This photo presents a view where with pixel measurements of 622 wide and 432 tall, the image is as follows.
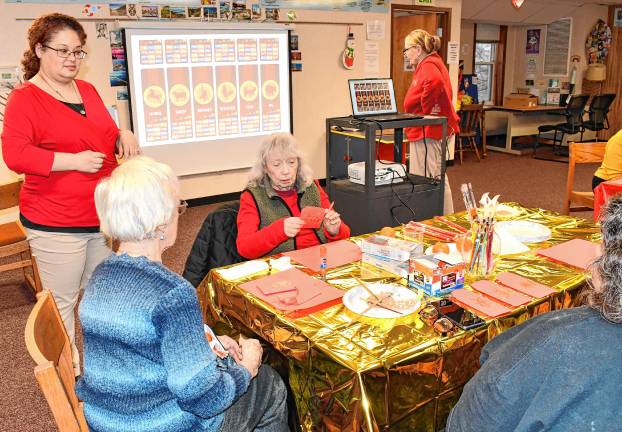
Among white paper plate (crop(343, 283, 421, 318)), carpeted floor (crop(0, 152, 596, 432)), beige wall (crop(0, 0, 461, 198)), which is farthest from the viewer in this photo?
beige wall (crop(0, 0, 461, 198))

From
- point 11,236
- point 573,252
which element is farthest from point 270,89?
point 573,252

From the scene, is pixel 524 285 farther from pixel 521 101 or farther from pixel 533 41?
pixel 533 41

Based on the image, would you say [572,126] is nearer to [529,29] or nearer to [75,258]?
[529,29]

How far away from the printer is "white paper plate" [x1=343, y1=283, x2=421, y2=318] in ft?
4.66

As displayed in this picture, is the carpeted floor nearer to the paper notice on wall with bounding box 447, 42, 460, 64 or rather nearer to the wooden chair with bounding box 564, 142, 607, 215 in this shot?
the paper notice on wall with bounding box 447, 42, 460, 64

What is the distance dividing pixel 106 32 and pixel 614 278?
4511 mm

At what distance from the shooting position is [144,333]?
1.10 meters

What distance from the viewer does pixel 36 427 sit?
7.13 feet

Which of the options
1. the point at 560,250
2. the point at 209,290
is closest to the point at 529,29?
the point at 560,250

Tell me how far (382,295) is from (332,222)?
0.62 m

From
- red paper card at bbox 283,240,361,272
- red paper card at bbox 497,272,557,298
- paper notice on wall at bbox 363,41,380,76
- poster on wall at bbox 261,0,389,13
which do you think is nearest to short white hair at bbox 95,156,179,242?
red paper card at bbox 283,240,361,272

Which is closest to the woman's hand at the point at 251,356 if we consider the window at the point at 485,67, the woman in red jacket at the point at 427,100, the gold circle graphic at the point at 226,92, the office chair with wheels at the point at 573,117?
the woman in red jacket at the point at 427,100

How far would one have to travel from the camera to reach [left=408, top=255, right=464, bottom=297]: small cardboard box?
1.63 meters

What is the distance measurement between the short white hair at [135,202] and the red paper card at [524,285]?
1065mm
